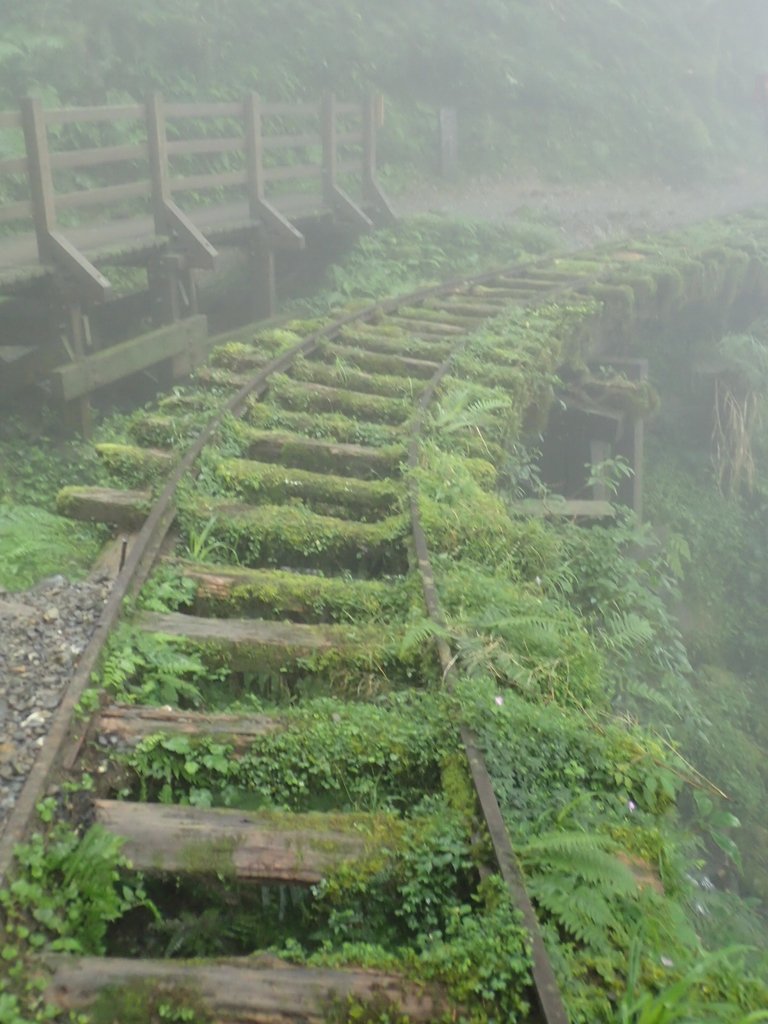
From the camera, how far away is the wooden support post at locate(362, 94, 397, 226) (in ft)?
50.4

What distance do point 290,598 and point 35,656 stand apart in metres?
1.27

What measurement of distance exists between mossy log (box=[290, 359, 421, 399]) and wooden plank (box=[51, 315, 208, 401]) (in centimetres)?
244

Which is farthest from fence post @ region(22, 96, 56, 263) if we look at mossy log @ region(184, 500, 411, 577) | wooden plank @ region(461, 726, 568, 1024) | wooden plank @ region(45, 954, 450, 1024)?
wooden plank @ region(45, 954, 450, 1024)

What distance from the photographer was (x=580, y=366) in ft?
33.2

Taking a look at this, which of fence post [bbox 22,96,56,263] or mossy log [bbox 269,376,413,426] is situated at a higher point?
fence post [bbox 22,96,56,263]

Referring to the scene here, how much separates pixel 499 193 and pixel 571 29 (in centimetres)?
874

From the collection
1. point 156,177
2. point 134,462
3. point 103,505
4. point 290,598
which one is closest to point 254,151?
point 156,177

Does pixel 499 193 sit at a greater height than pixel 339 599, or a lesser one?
greater

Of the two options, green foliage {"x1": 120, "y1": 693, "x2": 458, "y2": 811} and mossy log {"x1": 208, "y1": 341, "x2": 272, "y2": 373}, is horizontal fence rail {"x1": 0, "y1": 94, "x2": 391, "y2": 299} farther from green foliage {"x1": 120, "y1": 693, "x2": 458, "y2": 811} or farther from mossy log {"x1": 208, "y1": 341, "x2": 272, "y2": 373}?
green foliage {"x1": 120, "y1": 693, "x2": 458, "y2": 811}

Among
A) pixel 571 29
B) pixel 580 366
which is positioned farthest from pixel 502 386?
pixel 571 29

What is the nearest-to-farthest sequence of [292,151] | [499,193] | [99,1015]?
[99,1015]
[292,151]
[499,193]

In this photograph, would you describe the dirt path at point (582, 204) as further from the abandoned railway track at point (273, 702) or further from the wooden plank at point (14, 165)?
the abandoned railway track at point (273, 702)

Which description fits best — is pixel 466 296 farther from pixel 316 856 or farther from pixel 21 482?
pixel 316 856

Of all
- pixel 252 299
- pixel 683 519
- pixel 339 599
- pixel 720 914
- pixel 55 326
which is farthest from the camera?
pixel 252 299
